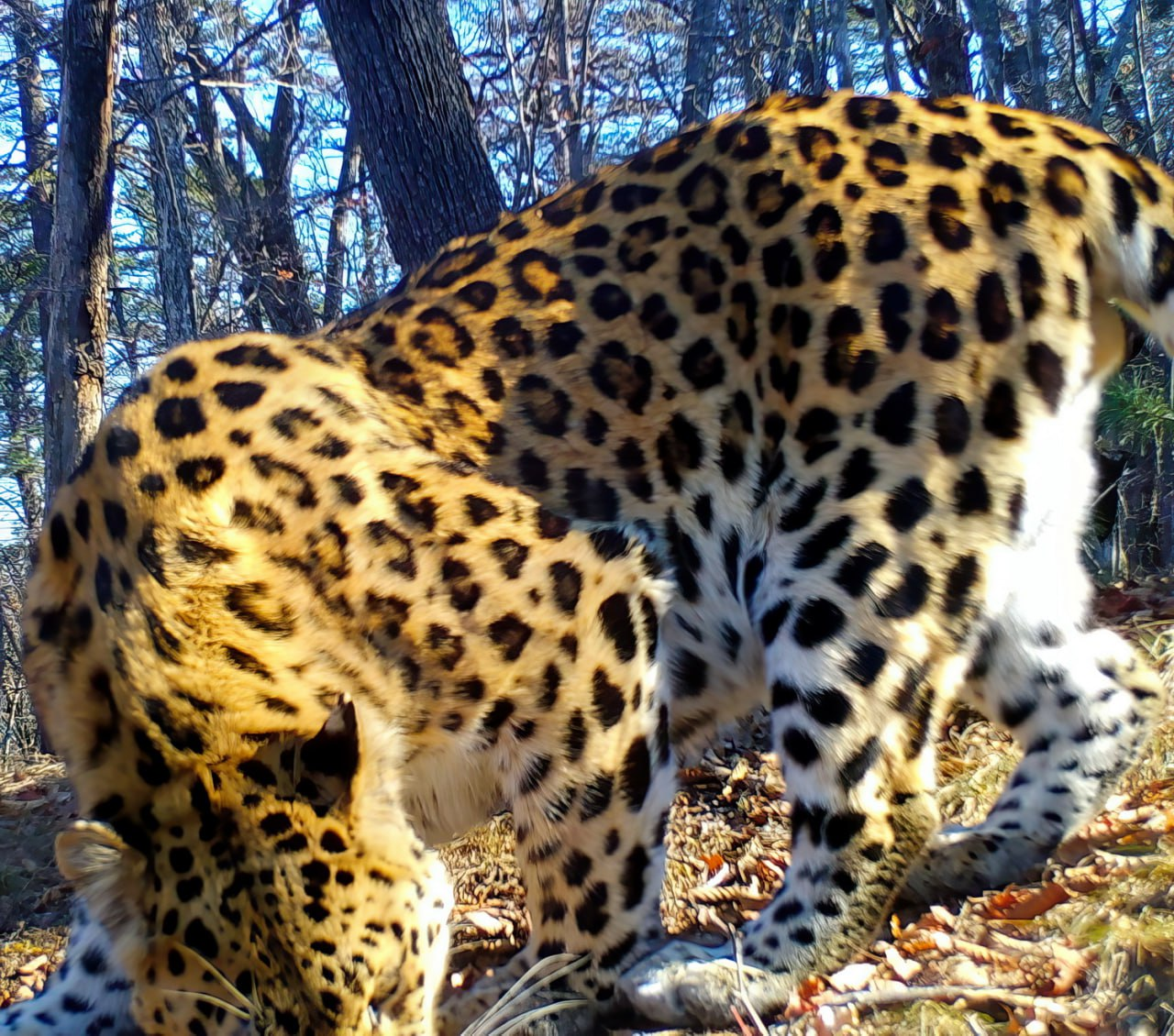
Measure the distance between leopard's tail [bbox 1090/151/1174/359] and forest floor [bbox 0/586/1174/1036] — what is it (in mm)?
1318

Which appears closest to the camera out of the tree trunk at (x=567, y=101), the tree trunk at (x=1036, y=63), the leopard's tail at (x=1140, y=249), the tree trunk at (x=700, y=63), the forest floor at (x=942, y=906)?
the forest floor at (x=942, y=906)

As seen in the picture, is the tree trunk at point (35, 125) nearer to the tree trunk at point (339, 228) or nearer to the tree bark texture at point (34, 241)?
the tree bark texture at point (34, 241)

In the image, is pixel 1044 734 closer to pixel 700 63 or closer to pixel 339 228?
pixel 700 63

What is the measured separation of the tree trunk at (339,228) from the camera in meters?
11.5

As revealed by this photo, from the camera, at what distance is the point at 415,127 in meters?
4.87

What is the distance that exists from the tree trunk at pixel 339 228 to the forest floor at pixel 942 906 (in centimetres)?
735

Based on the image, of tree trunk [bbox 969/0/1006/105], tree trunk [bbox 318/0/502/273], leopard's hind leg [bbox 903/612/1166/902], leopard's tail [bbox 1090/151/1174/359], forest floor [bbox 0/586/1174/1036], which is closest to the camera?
forest floor [bbox 0/586/1174/1036]

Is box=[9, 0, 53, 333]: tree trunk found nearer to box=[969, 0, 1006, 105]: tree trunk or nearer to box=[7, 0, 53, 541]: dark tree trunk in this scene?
box=[7, 0, 53, 541]: dark tree trunk

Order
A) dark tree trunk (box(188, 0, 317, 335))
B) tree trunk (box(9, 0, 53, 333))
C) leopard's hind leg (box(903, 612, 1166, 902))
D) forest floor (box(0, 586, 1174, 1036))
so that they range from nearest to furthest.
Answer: forest floor (box(0, 586, 1174, 1036)) < leopard's hind leg (box(903, 612, 1166, 902)) < tree trunk (box(9, 0, 53, 333)) < dark tree trunk (box(188, 0, 317, 335))

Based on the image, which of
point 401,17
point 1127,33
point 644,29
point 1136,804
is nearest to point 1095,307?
point 1136,804

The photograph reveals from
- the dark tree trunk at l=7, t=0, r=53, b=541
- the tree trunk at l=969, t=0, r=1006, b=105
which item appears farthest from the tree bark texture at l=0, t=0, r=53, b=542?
the tree trunk at l=969, t=0, r=1006, b=105

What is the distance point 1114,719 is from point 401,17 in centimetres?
406

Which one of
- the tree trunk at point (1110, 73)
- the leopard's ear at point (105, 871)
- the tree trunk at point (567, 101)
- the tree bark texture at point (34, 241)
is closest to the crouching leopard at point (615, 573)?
the leopard's ear at point (105, 871)

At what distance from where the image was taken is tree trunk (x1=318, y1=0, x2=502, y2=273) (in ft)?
16.0
